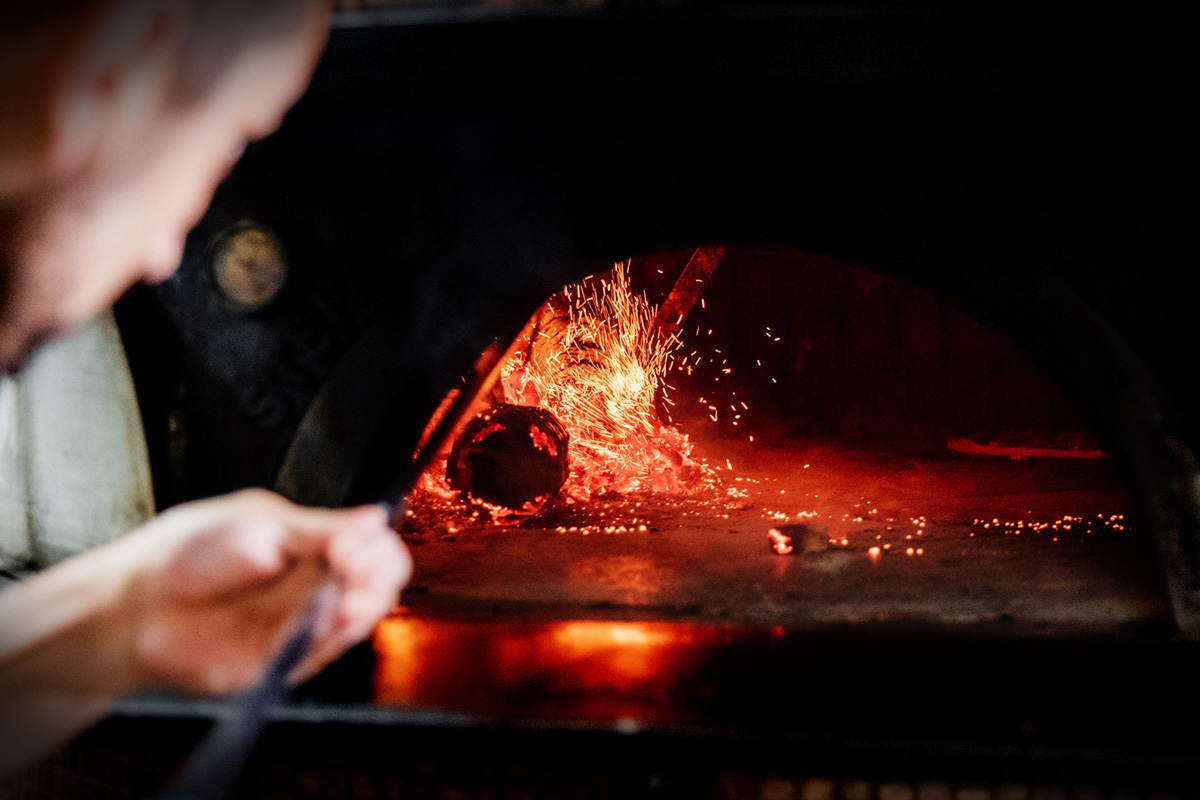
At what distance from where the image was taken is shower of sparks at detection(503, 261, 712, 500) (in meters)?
3.56

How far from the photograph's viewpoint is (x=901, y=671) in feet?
5.31

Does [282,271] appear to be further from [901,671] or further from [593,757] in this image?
[901,671]

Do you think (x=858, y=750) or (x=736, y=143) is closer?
(x=858, y=750)

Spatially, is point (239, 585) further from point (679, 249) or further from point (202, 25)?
point (679, 249)

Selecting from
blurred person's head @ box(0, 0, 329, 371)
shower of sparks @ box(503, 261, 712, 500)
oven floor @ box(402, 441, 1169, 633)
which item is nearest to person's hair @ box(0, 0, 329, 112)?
blurred person's head @ box(0, 0, 329, 371)

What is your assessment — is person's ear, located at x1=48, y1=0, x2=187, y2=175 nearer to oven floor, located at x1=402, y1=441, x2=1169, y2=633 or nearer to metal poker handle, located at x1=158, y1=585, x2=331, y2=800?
metal poker handle, located at x1=158, y1=585, x2=331, y2=800

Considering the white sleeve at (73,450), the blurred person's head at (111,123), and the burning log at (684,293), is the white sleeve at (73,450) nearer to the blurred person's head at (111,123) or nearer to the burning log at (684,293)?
the blurred person's head at (111,123)

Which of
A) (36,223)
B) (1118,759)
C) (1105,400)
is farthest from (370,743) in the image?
(1105,400)

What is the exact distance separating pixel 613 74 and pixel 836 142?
2.04 feet

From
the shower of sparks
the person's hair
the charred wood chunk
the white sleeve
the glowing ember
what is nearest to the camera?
the person's hair

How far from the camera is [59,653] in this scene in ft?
3.06

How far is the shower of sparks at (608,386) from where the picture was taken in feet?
11.7

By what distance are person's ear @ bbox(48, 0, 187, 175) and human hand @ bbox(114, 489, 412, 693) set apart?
558 mm

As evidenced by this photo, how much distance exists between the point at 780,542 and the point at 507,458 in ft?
3.95
